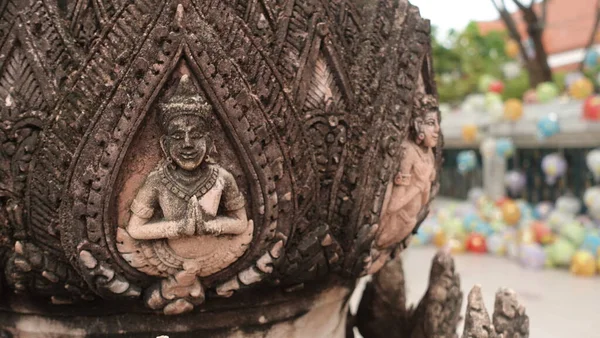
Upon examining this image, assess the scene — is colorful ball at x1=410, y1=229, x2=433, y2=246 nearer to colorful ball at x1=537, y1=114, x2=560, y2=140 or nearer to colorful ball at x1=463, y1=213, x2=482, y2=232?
colorful ball at x1=463, y1=213, x2=482, y2=232

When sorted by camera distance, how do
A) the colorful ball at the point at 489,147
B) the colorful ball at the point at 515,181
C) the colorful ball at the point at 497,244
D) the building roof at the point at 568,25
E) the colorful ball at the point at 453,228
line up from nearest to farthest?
the colorful ball at the point at 497,244
the colorful ball at the point at 453,228
the colorful ball at the point at 489,147
the colorful ball at the point at 515,181
the building roof at the point at 568,25

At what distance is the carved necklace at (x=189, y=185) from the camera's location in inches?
41.6

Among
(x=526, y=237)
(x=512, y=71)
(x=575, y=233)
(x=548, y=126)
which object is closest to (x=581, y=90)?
(x=548, y=126)

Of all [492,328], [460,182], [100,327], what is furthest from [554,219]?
[100,327]

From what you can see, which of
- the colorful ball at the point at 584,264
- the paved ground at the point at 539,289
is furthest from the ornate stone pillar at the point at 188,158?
the colorful ball at the point at 584,264

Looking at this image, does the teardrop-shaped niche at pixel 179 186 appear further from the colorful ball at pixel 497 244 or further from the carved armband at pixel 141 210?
the colorful ball at pixel 497 244

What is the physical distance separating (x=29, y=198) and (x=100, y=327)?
32 centimetres

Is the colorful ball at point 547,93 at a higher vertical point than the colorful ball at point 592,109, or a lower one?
higher

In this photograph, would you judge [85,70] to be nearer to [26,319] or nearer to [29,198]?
[29,198]

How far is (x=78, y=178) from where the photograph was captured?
1.05 meters

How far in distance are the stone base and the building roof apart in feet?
27.3

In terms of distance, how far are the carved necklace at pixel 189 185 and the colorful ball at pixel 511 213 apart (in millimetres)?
5018

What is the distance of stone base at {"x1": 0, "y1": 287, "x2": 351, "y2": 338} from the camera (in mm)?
1241

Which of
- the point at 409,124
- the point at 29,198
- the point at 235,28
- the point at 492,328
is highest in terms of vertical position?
the point at 235,28
